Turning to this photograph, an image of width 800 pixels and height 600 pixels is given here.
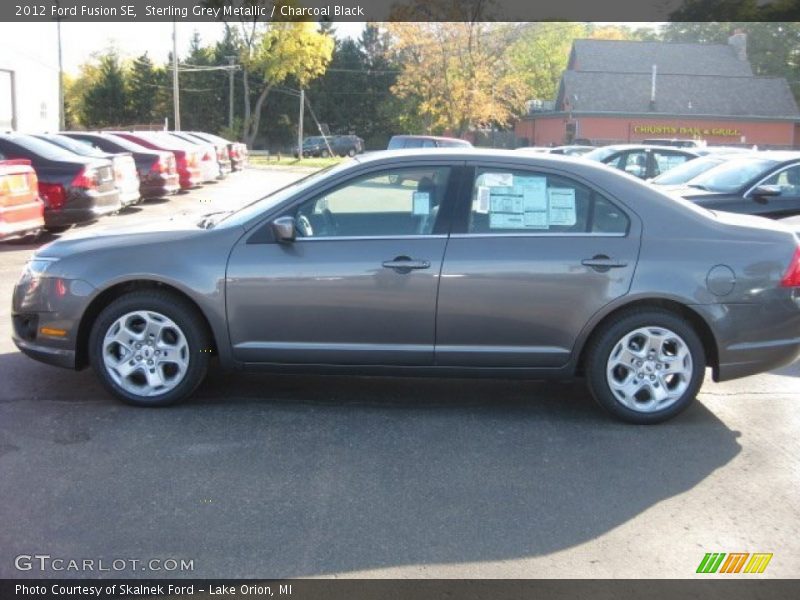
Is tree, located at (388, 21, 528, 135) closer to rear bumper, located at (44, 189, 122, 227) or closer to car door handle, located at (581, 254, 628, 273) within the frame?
rear bumper, located at (44, 189, 122, 227)

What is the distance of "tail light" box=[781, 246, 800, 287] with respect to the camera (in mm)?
5258

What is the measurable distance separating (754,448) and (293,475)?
2.66m

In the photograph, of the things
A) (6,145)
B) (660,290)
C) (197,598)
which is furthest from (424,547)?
(6,145)

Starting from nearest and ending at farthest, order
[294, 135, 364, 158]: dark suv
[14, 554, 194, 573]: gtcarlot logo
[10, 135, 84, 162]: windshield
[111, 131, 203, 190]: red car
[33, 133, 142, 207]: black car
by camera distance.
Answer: [14, 554, 194, 573]: gtcarlot logo < [10, 135, 84, 162]: windshield < [33, 133, 142, 207]: black car < [111, 131, 203, 190]: red car < [294, 135, 364, 158]: dark suv

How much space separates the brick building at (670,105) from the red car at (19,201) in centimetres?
4111

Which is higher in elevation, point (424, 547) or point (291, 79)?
point (291, 79)

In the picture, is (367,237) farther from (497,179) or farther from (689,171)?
(689,171)

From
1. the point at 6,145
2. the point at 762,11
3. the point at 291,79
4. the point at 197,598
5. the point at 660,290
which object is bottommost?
the point at 197,598

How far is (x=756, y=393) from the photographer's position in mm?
6109

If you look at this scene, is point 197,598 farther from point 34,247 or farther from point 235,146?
point 235,146

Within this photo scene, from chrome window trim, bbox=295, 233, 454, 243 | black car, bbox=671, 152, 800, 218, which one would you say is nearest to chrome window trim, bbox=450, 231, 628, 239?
Result: chrome window trim, bbox=295, 233, 454, 243

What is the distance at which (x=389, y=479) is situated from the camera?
4.43 m

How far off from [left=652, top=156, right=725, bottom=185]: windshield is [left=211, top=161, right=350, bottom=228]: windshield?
28.3 feet

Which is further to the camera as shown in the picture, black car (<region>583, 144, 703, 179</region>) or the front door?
black car (<region>583, 144, 703, 179</region>)
